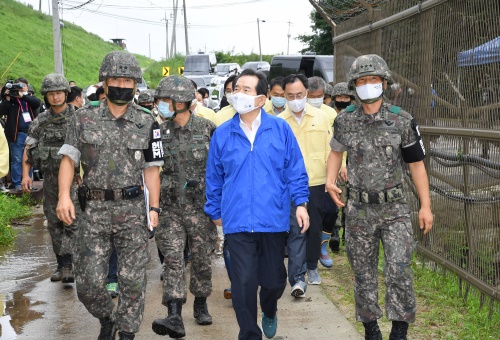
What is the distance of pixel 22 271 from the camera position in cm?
841

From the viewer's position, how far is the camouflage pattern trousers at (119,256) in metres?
5.25

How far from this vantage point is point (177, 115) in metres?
6.19

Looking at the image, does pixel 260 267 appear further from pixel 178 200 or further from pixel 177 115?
pixel 177 115

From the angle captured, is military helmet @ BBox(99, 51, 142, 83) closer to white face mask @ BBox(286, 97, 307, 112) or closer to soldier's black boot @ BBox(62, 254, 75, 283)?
white face mask @ BBox(286, 97, 307, 112)

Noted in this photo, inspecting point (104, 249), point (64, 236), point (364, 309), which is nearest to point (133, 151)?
point (104, 249)

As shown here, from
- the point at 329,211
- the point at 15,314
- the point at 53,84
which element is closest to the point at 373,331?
the point at 329,211

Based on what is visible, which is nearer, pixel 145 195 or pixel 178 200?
pixel 145 195

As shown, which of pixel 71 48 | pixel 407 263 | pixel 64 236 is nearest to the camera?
pixel 407 263

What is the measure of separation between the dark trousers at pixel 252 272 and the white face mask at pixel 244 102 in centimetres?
87

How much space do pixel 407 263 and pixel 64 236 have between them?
13.1 ft

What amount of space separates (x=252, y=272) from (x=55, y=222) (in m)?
3.34

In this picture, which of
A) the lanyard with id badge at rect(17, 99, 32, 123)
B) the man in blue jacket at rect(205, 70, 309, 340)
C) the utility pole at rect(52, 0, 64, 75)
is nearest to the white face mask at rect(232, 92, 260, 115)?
the man in blue jacket at rect(205, 70, 309, 340)

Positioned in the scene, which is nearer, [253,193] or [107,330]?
[253,193]

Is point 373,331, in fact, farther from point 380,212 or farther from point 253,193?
point 253,193
